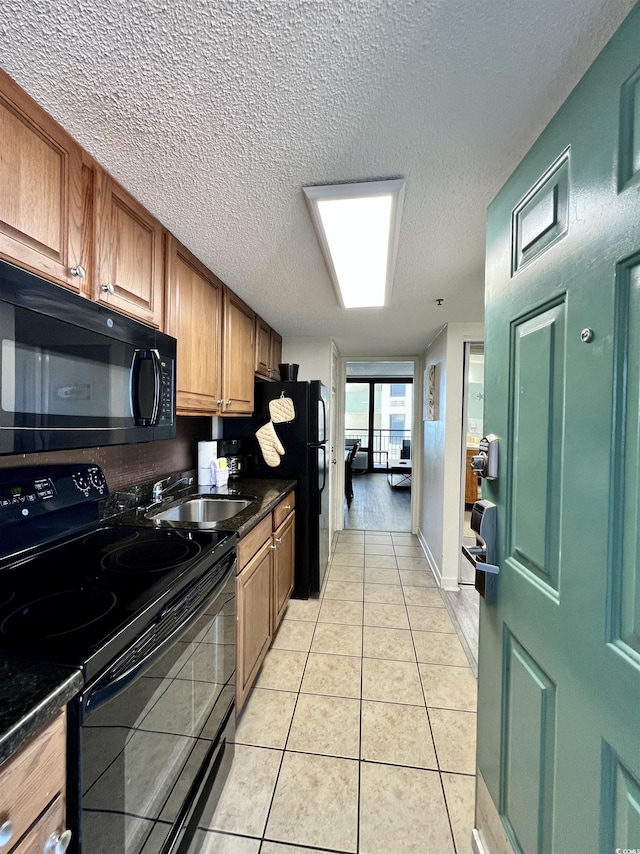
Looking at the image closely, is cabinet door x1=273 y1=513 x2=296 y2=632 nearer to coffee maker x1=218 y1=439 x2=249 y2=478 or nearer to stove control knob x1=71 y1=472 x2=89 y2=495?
coffee maker x1=218 y1=439 x2=249 y2=478

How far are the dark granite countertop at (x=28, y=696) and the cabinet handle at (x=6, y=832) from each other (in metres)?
0.10

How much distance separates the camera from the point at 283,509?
2.29 m

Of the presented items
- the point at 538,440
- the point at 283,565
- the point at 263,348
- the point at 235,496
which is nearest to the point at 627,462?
the point at 538,440

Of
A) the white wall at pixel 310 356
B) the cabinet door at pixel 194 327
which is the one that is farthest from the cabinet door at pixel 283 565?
the white wall at pixel 310 356

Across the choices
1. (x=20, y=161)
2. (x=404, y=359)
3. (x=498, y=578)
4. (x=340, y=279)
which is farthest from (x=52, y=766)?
(x=404, y=359)

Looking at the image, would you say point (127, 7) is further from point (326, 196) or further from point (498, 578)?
point (498, 578)

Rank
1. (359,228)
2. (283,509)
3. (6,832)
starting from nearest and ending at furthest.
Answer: (6,832)
(359,228)
(283,509)

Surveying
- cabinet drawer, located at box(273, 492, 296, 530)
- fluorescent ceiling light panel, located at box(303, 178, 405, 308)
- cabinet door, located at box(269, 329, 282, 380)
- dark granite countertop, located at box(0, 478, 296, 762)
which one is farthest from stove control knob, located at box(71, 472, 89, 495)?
cabinet door, located at box(269, 329, 282, 380)

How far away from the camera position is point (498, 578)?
39.7 inches

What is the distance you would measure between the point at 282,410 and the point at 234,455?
1.69 ft

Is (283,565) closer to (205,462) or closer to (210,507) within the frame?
(210,507)

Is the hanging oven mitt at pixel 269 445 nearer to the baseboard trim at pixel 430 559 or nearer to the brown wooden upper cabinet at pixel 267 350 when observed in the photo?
the brown wooden upper cabinet at pixel 267 350

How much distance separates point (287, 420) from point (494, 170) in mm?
1934

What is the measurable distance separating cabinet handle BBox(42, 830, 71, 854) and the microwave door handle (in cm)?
95
